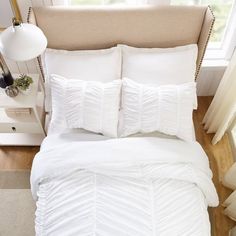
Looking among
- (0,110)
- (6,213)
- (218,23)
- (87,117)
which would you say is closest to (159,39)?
(218,23)

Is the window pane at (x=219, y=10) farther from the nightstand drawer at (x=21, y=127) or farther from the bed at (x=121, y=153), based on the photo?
the nightstand drawer at (x=21, y=127)

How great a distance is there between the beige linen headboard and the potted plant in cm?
34

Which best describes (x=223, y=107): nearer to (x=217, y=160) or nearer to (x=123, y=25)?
(x=217, y=160)

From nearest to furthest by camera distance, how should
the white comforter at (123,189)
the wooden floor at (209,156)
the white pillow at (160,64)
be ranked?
the white comforter at (123,189) → the white pillow at (160,64) → the wooden floor at (209,156)

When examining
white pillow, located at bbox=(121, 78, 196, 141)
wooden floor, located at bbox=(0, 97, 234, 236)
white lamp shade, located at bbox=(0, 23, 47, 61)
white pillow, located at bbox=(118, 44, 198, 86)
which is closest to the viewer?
white lamp shade, located at bbox=(0, 23, 47, 61)

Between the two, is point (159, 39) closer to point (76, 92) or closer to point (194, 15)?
point (194, 15)

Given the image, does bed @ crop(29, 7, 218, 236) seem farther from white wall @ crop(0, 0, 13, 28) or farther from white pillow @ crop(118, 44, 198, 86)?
white wall @ crop(0, 0, 13, 28)

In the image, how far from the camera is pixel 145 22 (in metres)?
2.30

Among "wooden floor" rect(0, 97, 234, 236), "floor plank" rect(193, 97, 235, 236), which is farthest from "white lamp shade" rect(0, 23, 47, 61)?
"floor plank" rect(193, 97, 235, 236)

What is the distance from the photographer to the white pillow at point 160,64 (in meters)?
2.31

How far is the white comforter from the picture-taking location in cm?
196

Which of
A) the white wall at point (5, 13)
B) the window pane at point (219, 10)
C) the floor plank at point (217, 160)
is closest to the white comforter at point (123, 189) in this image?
the floor plank at point (217, 160)

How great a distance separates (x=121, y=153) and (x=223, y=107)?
107 centimetres

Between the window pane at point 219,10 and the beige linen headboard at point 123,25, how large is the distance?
10.5 inches
